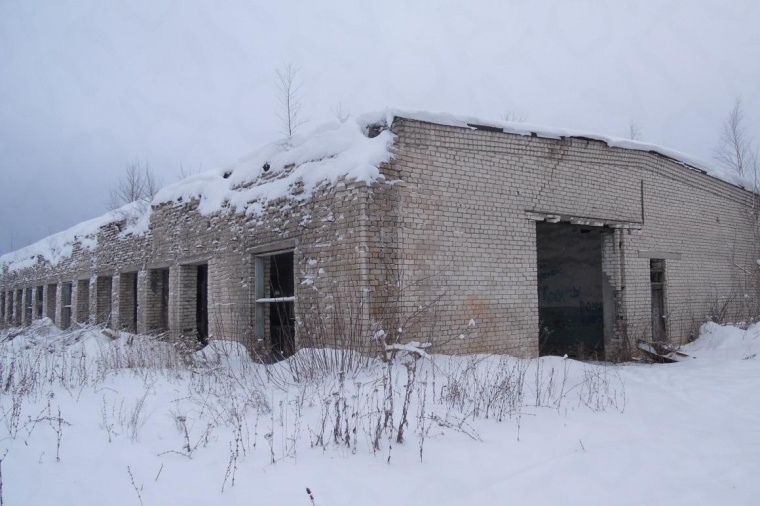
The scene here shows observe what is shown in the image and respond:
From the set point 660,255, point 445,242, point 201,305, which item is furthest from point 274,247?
point 660,255

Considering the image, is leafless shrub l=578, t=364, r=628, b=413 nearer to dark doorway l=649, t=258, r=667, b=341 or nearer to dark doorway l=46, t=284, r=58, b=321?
dark doorway l=649, t=258, r=667, b=341

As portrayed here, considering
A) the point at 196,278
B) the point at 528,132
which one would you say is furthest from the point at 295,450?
the point at 196,278

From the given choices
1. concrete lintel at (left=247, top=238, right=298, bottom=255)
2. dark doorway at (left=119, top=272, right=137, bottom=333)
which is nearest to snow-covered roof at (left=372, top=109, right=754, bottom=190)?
concrete lintel at (left=247, top=238, right=298, bottom=255)

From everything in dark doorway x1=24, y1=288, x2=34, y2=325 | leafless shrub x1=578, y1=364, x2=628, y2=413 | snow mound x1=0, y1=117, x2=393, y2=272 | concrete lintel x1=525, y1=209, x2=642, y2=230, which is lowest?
leafless shrub x1=578, y1=364, x2=628, y2=413

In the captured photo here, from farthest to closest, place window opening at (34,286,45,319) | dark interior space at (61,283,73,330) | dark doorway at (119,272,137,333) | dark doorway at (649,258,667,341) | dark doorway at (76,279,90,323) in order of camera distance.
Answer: window opening at (34,286,45,319), dark interior space at (61,283,73,330), dark doorway at (76,279,90,323), dark doorway at (119,272,137,333), dark doorway at (649,258,667,341)

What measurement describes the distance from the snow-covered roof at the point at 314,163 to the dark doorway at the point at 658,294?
7.34 feet

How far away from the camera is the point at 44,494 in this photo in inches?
141

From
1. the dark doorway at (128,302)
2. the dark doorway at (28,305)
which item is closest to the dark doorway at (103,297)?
the dark doorway at (128,302)

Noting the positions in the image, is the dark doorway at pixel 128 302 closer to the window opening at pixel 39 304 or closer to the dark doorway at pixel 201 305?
the dark doorway at pixel 201 305

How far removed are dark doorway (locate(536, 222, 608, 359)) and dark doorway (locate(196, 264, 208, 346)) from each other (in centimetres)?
781

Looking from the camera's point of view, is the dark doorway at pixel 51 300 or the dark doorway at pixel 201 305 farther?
the dark doorway at pixel 51 300

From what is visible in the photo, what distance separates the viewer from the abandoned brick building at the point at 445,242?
7.80 meters

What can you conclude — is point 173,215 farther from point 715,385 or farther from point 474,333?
point 715,385

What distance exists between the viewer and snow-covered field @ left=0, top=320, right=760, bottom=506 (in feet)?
12.0
